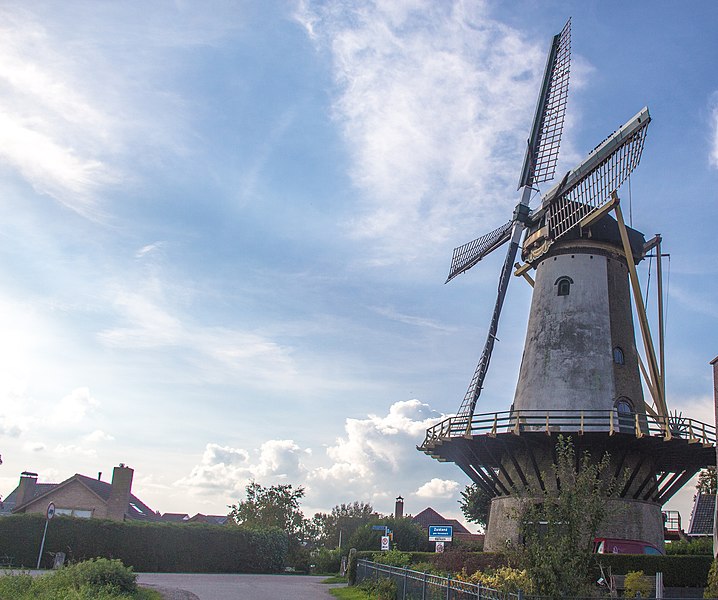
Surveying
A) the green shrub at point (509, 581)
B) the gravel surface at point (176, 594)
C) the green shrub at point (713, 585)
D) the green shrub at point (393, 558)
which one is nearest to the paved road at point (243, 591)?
the gravel surface at point (176, 594)

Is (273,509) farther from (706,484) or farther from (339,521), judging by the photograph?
(706,484)

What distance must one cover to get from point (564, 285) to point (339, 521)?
130 feet

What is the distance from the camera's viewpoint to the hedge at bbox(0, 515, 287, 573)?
33.5 m

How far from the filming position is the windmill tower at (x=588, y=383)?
2452 cm

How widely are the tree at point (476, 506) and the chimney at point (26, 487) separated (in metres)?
28.9

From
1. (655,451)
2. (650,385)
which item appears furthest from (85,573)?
(650,385)

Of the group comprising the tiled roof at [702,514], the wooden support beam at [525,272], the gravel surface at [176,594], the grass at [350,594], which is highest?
the wooden support beam at [525,272]

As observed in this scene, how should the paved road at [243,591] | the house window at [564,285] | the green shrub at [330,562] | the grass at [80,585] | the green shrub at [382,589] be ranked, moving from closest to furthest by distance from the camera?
the grass at [80,585] < the green shrub at [382,589] < the paved road at [243,591] < the house window at [564,285] < the green shrub at [330,562]

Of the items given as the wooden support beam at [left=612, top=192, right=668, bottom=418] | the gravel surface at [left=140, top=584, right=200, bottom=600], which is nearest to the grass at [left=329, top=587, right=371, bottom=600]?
the gravel surface at [left=140, top=584, right=200, bottom=600]

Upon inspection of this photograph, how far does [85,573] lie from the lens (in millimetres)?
17094

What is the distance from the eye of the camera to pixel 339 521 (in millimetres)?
61781

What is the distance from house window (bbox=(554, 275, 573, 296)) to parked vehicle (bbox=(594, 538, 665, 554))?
9.24 meters

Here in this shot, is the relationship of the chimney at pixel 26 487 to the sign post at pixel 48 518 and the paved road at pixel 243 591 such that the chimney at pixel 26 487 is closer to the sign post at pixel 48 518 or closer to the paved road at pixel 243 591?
the sign post at pixel 48 518

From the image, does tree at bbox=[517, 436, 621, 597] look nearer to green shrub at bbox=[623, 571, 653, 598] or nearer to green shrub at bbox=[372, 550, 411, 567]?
green shrub at bbox=[623, 571, 653, 598]
